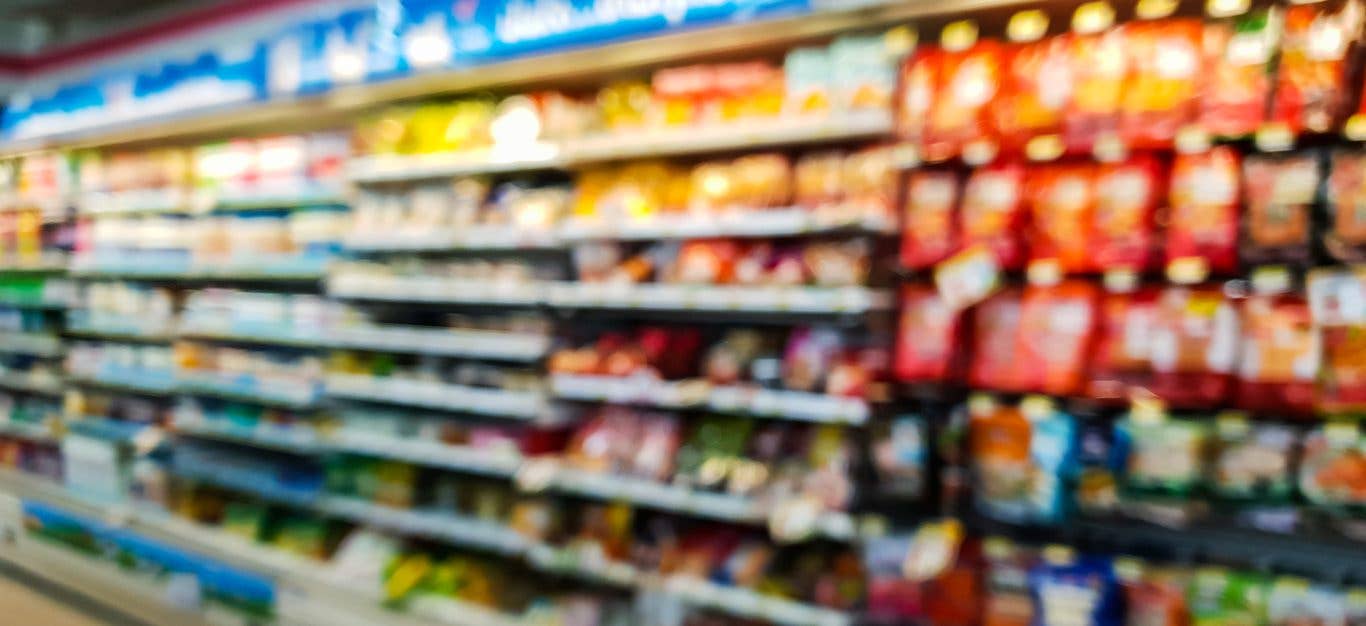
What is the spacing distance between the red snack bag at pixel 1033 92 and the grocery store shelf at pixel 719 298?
21.1 inches

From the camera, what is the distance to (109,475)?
16.1ft

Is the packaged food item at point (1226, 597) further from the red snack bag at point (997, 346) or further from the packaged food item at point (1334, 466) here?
the red snack bag at point (997, 346)

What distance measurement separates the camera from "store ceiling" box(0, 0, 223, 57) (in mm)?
5833

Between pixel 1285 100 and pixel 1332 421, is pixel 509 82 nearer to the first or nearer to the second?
pixel 1285 100

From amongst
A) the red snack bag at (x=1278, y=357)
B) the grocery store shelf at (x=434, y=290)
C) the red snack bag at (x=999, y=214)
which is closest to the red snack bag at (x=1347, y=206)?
the red snack bag at (x=1278, y=357)

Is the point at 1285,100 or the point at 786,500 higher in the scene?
the point at 1285,100

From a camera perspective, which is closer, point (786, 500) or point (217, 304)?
point (786, 500)

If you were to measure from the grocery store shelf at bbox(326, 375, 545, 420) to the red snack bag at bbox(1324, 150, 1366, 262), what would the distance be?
7.38 feet

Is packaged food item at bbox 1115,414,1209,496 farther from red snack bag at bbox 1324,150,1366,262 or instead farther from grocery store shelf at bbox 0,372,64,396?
grocery store shelf at bbox 0,372,64,396

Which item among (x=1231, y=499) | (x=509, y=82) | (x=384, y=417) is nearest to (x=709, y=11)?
(x=509, y=82)

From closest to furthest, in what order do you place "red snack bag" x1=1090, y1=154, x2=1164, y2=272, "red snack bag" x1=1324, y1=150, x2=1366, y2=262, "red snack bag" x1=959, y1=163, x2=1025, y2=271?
"red snack bag" x1=1324, y1=150, x2=1366, y2=262 → "red snack bag" x1=1090, y1=154, x2=1164, y2=272 → "red snack bag" x1=959, y1=163, x2=1025, y2=271

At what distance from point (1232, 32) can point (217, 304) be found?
4245mm

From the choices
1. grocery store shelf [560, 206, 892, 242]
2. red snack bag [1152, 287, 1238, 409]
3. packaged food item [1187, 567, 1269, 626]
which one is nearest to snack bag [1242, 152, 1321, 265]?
red snack bag [1152, 287, 1238, 409]

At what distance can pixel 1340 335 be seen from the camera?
1946 millimetres
